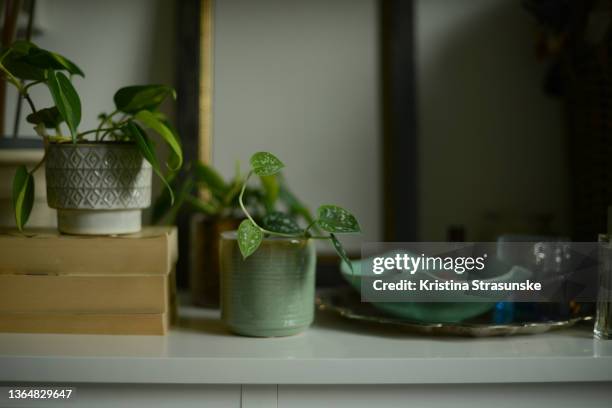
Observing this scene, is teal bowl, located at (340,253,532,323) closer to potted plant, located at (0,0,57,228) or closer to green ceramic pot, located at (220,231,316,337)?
green ceramic pot, located at (220,231,316,337)

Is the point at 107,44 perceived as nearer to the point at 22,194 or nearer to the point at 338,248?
the point at 22,194

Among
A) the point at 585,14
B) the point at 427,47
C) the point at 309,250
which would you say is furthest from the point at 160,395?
the point at 585,14

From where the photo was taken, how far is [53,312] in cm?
64

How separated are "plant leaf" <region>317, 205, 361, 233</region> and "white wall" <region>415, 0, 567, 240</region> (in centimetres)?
36

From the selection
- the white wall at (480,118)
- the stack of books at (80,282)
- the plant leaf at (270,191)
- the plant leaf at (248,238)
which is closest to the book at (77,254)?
the stack of books at (80,282)

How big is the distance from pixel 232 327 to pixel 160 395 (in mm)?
114

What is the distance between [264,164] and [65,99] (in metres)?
0.22

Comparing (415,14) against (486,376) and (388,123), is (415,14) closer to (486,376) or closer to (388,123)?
(388,123)

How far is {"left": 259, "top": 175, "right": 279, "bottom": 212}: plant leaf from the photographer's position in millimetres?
801

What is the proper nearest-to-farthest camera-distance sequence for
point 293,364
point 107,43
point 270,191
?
1. point 293,364
2. point 270,191
3. point 107,43

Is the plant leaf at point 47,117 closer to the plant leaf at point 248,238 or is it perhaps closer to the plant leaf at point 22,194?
the plant leaf at point 22,194

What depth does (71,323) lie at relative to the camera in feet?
2.10

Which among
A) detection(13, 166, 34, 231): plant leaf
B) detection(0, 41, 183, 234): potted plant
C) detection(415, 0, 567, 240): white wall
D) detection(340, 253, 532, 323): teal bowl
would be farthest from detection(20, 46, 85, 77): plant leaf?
detection(415, 0, 567, 240): white wall

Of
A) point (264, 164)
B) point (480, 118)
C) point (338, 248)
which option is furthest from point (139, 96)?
point (480, 118)
